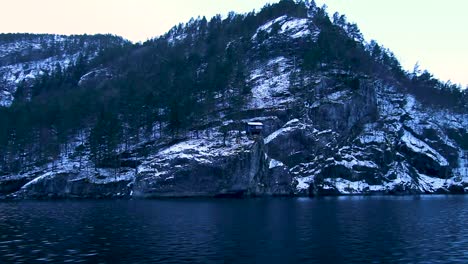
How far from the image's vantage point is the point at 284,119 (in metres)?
153

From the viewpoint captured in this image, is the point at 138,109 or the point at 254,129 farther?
the point at 138,109

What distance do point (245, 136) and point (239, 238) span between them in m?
94.4

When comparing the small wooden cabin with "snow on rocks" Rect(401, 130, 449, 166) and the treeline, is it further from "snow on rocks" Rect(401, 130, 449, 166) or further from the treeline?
"snow on rocks" Rect(401, 130, 449, 166)

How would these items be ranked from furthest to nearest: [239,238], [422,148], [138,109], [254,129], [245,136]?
[422,148]
[138,109]
[254,129]
[245,136]
[239,238]

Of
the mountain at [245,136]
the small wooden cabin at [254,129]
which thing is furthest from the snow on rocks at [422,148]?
the small wooden cabin at [254,129]

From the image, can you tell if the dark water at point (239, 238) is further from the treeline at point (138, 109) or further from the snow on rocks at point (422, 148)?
the snow on rocks at point (422, 148)

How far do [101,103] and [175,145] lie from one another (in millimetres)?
54505

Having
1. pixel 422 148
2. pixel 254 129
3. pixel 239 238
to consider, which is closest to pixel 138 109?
pixel 254 129

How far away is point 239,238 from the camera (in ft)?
152

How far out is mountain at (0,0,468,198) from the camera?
432 ft

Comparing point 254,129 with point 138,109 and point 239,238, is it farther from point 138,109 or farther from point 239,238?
point 239,238

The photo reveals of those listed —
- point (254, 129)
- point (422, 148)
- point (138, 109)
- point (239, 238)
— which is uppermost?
point (138, 109)

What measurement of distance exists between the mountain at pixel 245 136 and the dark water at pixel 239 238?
61.1m

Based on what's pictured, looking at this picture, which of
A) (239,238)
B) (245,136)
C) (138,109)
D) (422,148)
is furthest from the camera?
(422,148)
